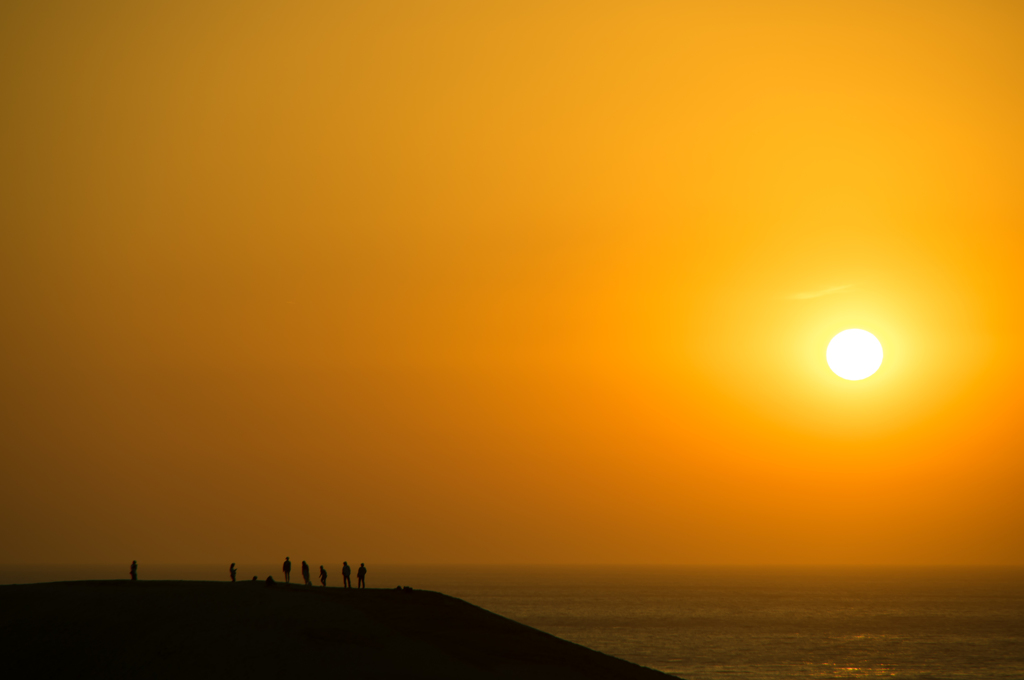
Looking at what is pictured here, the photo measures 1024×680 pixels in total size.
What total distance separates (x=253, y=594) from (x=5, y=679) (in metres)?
8.40

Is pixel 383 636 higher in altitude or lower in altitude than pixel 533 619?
higher

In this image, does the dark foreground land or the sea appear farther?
the sea

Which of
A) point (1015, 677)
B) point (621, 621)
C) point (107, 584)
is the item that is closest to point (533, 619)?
point (621, 621)

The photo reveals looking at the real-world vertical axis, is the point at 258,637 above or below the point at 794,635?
above

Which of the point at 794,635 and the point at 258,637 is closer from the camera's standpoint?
the point at 258,637

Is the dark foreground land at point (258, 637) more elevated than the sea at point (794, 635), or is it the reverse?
the dark foreground land at point (258, 637)

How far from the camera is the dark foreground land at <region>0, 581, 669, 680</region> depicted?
92.0ft

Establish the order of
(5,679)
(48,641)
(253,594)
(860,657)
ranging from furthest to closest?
1. (860,657)
2. (253,594)
3. (48,641)
4. (5,679)

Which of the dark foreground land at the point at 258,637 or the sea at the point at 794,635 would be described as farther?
the sea at the point at 794,635

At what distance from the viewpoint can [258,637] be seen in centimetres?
2955

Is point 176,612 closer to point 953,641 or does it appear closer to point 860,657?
point 860,657

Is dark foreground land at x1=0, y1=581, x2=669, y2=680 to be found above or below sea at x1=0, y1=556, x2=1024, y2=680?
above

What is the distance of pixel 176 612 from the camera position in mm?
31266

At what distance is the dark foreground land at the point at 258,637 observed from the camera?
28.0 metres
